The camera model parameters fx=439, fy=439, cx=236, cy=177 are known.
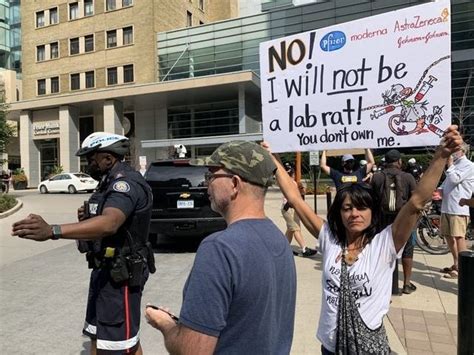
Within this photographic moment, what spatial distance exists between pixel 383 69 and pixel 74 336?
12.7 feet

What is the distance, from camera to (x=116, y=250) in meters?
2.80

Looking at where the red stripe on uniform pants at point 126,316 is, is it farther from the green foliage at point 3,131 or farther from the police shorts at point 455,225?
the green foliage at point 3,131

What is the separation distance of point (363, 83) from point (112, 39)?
4046 cm

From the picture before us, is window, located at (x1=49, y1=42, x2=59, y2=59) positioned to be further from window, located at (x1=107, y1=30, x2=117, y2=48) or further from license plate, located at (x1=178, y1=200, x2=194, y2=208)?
license plate, located at (x1=178, y1=200, x2=194, y2=208)

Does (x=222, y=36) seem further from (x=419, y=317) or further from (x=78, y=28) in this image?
(x=419, y=317)

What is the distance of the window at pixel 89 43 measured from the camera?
41.0 m

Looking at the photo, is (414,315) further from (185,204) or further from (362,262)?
(185,204)

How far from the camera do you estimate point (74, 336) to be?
4500 mm

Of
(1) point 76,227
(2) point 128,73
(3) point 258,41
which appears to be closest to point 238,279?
(1) point 76,227

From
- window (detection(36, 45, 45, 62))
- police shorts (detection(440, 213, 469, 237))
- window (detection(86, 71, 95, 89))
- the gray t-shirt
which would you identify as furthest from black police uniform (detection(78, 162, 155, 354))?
window (detection(36, 45, 45, 62))

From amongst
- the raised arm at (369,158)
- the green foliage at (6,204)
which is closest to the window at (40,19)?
the green foliage at (6,204)

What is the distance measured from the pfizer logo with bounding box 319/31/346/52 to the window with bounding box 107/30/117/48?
3949cm

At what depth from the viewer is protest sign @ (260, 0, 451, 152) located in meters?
3.02

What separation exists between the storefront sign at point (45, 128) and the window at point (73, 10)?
10633 mm
